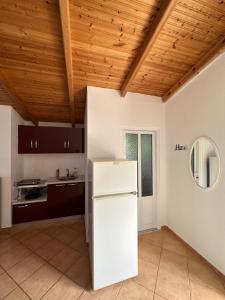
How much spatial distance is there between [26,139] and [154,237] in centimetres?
343

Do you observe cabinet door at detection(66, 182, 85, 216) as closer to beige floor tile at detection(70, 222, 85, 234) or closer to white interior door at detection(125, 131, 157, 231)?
beige floor tile at detection(70, 222, 85, 234)

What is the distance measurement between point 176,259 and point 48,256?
6.48ft

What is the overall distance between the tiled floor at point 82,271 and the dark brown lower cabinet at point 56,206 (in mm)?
379

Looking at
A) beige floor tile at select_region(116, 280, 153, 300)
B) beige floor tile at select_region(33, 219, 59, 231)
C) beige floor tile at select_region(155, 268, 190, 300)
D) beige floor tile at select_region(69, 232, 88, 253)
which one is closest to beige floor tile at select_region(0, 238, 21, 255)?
beige floor tile at select_region(33, 219, 59, 231)

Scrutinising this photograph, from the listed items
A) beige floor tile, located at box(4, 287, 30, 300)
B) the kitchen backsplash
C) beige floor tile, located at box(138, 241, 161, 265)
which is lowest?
beige floor tile, located at box(138, 241, 161, 265)

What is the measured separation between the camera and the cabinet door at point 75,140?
3914mm

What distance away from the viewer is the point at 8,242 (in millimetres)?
2793

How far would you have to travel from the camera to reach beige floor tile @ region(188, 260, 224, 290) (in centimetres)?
195

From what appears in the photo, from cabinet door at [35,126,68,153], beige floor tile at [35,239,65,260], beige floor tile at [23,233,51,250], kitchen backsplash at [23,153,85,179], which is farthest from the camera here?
kitchen backsplash at [23,153,85,179]

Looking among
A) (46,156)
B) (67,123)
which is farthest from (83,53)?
(46,156)

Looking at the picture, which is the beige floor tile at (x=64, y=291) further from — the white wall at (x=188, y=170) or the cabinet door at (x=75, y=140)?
the cabinet door at (x=75, y=140)

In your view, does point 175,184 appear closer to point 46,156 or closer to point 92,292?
point 92,292

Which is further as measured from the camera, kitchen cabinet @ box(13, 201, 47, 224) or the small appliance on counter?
the small appliance on counter

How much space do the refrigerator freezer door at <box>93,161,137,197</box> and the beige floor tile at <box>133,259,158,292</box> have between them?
1139 millimetres
